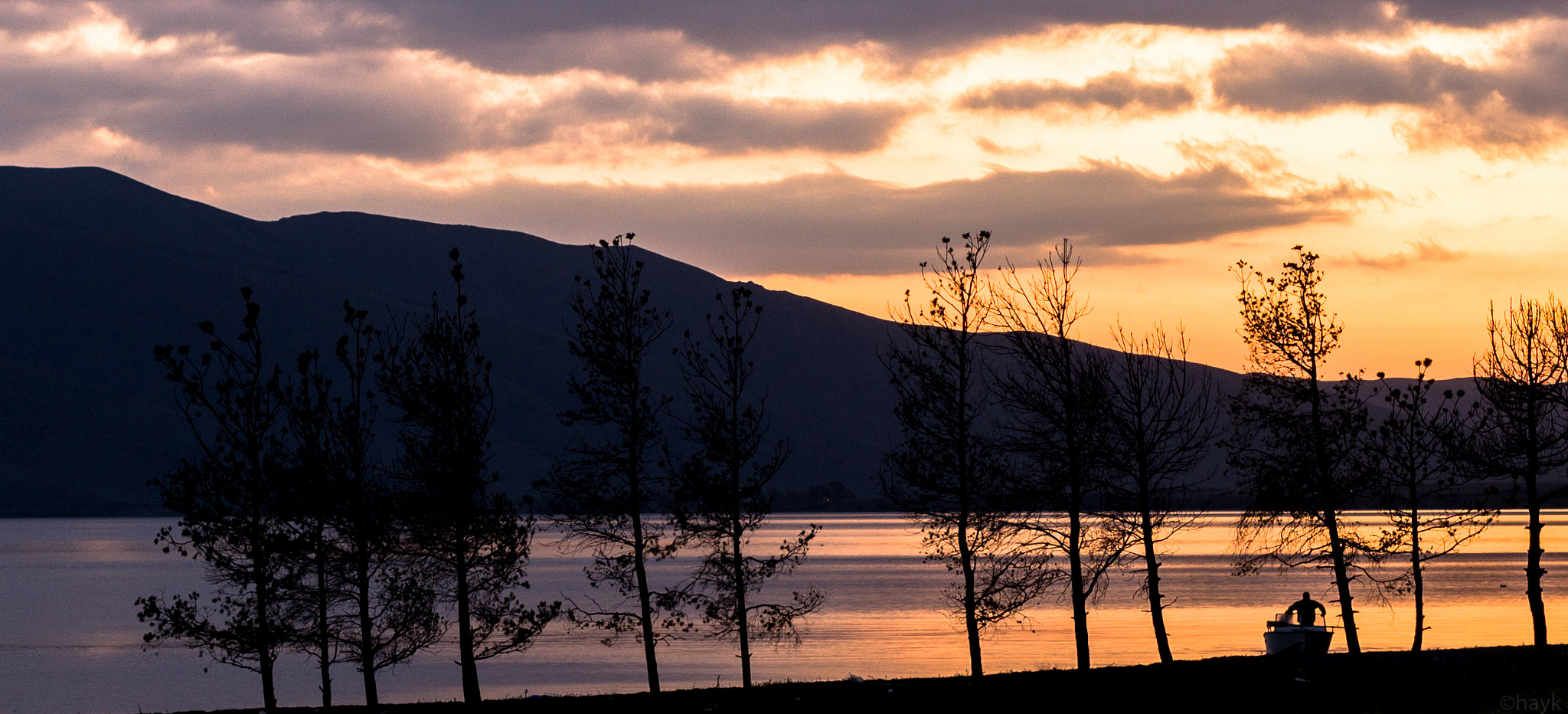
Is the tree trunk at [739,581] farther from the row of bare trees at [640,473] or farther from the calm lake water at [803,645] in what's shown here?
the calm lake water at [803,645]

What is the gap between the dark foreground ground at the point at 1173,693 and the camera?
26.8m

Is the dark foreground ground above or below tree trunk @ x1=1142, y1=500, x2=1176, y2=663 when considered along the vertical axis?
below

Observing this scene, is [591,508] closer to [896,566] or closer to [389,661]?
[389,661]

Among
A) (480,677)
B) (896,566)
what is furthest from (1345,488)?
(896,566)

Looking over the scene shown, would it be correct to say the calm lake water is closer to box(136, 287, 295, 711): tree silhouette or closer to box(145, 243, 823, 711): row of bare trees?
box(145, 243, 823, 711): row of bare trees

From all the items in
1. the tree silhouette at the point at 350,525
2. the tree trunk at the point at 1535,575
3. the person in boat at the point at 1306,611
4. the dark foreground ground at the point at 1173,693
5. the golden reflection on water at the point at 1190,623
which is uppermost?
the tree silhouette at the point at 350,525

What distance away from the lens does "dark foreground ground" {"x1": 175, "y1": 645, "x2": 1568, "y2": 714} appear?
26.8 metres

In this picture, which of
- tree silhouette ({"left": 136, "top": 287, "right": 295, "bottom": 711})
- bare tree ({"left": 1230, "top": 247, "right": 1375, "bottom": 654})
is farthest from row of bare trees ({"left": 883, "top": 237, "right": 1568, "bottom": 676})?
tree silhouette ({"left": 136, "top": 287, "right": 295, "bottom": 711})

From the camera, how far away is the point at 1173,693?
93.7ft

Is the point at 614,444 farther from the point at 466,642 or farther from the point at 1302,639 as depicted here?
the point at 1302,639

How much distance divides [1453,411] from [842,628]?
4928 cm

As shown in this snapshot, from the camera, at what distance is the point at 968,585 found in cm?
3269

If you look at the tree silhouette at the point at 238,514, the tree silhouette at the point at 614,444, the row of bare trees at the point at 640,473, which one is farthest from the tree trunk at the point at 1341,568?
the tree silhouette at the point at 238,514

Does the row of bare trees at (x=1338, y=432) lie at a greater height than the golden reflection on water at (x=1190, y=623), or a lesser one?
greater
